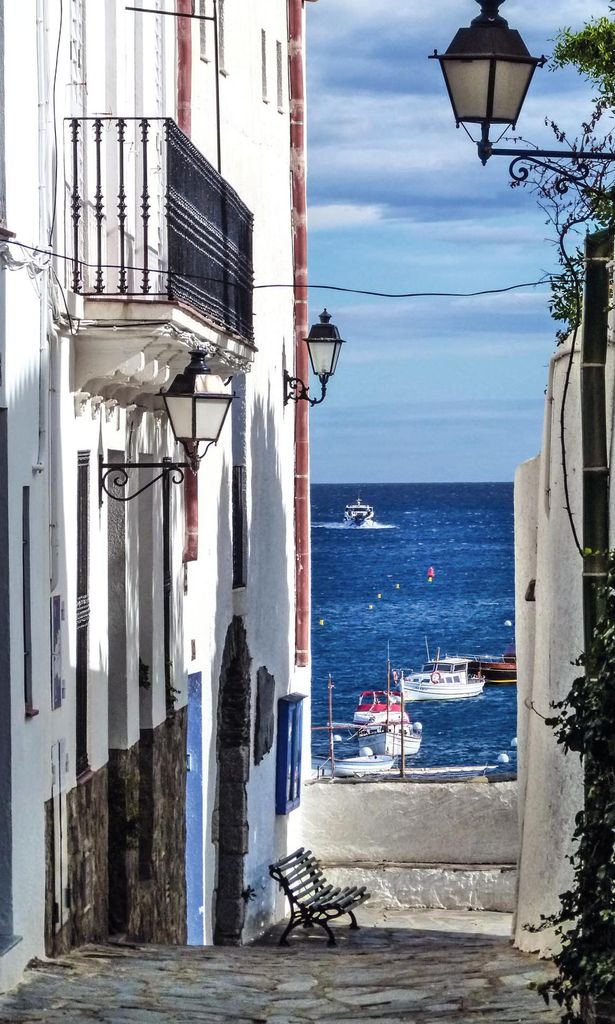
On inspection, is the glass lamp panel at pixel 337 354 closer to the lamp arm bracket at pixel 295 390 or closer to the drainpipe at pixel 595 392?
the lamp arm bracket at pixel 295 390

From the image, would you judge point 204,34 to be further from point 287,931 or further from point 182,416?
point 287,931

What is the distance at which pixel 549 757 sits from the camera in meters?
10.3

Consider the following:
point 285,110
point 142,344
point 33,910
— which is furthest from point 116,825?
point 285,110

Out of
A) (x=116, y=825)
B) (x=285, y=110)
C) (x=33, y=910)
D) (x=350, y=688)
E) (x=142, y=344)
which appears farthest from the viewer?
(x=350, y=688)

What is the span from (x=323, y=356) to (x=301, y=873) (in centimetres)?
543

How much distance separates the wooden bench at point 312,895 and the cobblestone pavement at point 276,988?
410cm

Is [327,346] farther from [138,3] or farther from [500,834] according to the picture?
[138,3]

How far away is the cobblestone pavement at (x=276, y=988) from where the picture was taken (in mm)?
8281

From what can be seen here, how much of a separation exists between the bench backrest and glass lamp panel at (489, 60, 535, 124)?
9.94 meters

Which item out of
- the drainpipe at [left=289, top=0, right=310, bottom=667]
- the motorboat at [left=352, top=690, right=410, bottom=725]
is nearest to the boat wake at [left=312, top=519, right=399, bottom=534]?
the motorboat at [left=352, top=690, right=410, bottom=725]

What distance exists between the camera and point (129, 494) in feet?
39.4

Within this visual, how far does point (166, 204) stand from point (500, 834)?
9.35 m

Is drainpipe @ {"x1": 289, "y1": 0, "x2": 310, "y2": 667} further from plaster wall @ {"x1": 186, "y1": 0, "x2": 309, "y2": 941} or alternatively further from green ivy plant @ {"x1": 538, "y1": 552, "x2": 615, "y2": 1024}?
green ivy plant @ {"x1": 538, "y1": 552, "x2": 615, "y2": 1024}

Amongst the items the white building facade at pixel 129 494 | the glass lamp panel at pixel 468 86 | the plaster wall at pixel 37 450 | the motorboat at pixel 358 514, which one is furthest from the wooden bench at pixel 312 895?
the motorboat at pixel 358 514
